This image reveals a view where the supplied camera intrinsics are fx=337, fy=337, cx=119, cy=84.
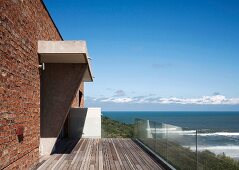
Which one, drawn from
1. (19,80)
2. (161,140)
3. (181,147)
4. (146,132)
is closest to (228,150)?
(181,147)

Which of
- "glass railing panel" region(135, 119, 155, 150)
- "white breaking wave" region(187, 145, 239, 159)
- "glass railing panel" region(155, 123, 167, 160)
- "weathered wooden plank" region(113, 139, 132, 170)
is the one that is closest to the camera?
"white breaking wave" region(187, 145, 239, 159)

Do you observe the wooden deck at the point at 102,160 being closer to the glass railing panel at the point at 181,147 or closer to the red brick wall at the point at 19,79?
the glass railing panel at the point at 181,147

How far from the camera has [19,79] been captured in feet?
24.3

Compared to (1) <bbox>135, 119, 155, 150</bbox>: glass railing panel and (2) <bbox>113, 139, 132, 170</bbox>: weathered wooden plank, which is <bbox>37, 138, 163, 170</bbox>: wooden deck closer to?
(2) <bbox>113, 139, 132, 170</bbox>: weathered wooden plank

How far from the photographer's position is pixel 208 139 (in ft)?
20.5

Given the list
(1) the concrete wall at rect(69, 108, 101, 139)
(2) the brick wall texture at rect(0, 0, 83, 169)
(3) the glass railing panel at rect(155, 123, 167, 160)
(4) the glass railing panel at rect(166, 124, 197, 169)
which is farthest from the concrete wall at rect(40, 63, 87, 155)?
(1) the concrete wall at rect(69, 108, 101, 139)

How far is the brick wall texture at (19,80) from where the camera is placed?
6371mm

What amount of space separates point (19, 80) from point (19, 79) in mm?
22

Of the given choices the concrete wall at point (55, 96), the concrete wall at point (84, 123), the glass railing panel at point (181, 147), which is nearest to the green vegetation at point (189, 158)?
the glass railing panel at point (181, 147)

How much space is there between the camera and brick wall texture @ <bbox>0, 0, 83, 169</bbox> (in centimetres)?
637

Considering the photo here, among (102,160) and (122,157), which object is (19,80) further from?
(122,157)

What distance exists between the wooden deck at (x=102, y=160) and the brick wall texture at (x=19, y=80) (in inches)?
34.8

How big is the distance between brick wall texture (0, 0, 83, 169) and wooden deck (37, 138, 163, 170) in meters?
0.88

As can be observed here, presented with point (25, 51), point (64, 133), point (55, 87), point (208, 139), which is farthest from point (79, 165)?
point (64, 133)
